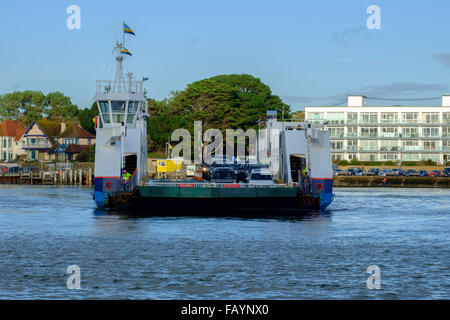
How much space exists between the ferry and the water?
1165 mm

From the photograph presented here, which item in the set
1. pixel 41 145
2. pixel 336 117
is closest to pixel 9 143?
pixel 41 145

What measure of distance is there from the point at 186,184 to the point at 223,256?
1711cm

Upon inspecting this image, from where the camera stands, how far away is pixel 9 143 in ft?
543

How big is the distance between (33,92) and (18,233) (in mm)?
159696

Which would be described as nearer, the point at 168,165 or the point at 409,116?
the point at 168,165

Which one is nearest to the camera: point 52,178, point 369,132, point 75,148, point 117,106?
point 117,106

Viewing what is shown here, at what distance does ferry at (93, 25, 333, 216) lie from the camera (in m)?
44.0

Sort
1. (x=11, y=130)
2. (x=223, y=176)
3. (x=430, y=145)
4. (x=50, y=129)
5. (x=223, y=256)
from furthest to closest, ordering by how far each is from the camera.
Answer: (x=11, y=130) → (x=50, y=129) → (x=430, y=145) → (x=223, y=176) → (x=223, y=256)

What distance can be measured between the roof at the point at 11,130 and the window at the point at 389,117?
279ft

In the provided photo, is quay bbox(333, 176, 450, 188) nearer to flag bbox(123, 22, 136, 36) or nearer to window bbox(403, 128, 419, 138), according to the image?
window bbox(403, 128, 419, 138)

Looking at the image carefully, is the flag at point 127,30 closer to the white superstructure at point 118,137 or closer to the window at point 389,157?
the white superstructure at point 118,137

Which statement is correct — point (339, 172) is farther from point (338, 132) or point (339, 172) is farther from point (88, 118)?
point (88, 118)

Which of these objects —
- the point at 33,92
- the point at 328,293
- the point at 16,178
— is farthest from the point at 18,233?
the point at 33,92

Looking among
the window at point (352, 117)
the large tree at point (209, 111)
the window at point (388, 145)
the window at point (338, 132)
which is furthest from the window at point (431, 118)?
the large tree at point (209, 111)
